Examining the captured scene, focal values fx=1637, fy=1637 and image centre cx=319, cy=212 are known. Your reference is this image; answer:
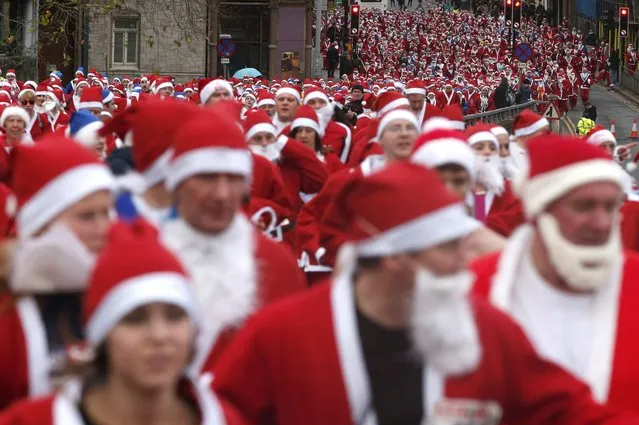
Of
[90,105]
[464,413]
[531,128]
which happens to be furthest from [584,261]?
[90,105]

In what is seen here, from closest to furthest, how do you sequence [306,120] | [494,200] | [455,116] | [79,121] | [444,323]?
[444,323]
[494,200]
[79,121]
[306,120]
[455,116]

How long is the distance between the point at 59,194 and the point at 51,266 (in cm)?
35

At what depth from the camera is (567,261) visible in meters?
5.27

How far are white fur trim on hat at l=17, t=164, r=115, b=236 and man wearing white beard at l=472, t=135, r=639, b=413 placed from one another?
52.6 inches

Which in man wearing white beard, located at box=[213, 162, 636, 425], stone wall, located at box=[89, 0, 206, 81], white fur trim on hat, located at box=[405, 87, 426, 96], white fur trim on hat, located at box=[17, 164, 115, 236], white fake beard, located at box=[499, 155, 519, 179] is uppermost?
stone wall, located at box=[89, 0, 206, 81]

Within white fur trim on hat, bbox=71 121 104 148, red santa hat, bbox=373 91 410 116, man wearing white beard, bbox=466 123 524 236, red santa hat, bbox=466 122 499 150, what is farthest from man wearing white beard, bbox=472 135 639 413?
red santa hat, bbox=373 91 410 116

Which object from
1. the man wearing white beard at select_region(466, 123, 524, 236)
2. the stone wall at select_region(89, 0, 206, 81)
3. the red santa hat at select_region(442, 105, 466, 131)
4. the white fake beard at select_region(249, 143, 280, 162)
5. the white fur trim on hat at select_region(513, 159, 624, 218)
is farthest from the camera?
the stone wall at select_region(89, 0, 206, 81)

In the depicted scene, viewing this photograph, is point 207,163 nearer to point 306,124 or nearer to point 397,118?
point 397,118

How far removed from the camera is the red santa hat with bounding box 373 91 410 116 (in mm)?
13805

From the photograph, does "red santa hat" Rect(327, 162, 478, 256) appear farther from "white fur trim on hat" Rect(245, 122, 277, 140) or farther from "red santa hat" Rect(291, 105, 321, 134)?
A: "red santa hat" Rect(291, 105, 321, 134)

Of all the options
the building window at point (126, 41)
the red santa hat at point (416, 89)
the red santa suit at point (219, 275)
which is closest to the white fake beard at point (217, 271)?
the red santa suit at point (219, 275)

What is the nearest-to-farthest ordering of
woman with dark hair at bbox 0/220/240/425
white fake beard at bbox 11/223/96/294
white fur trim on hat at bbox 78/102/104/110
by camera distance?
woman with dark hair at bbox 0/220/240/425, white fake beard at bbox 11/223/96/294, white fur trim on hat at bbox 78/102/104/110

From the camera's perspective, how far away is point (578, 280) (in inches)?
206

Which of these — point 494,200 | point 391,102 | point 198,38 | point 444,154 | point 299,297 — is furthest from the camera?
point 198,38
